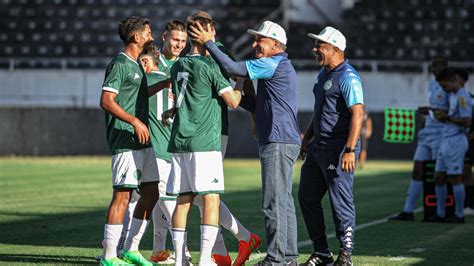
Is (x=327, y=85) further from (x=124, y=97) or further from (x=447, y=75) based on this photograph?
(x=447, y=75)

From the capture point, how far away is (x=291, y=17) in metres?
42.9

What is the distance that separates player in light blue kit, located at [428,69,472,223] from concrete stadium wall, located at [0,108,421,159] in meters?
22.5

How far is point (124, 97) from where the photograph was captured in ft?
30.3

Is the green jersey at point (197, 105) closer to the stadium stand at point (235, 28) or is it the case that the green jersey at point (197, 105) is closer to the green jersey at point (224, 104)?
the green jersey at point (224, 104)

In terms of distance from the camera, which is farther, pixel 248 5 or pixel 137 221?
pixel 248 5

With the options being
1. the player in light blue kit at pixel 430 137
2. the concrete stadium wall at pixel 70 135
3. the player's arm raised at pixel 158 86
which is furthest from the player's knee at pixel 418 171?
the concrete stadium wall at pixel 70 135

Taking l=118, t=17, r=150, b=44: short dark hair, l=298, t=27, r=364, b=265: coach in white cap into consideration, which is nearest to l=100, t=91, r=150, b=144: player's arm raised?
l=118, t=17, r=150, b=44: short dark hair

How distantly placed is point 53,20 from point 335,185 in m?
35.5

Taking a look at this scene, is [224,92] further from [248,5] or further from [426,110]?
[248,5]

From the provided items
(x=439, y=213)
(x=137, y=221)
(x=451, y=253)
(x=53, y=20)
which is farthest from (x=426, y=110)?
(x=53, y=20)

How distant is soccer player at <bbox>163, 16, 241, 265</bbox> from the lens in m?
8.60

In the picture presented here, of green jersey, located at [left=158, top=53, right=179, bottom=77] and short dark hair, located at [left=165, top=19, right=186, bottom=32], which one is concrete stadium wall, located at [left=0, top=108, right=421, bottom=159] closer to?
green jersey, located at [left=158, top=53, right=179, bottom=77]

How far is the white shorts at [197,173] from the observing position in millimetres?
8570

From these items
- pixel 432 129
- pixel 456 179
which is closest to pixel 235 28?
pixel 432 129
